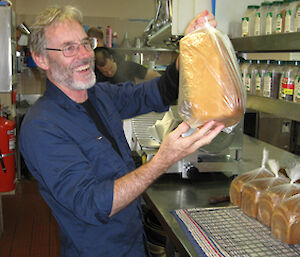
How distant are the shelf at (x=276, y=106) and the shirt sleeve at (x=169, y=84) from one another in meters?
0.33

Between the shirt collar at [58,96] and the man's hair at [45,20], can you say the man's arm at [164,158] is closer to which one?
the shirt collar at [58,96]

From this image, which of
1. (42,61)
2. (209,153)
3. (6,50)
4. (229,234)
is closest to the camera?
(229,234)

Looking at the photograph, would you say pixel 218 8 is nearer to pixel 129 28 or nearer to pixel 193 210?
pixel 193 210

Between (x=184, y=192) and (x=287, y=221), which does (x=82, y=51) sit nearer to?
(x=184, y=192)

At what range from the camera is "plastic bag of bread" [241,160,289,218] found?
4.74 feet

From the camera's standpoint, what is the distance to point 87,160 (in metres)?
1.25

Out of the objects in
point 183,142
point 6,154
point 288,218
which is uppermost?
point 183,142

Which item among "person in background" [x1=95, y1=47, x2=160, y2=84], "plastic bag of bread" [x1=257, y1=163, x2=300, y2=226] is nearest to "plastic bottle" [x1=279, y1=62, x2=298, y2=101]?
"plastic bag of bread" [x1=257, y1=163, x2=300, y2=226]

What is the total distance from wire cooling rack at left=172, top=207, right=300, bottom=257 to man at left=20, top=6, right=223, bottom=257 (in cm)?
27

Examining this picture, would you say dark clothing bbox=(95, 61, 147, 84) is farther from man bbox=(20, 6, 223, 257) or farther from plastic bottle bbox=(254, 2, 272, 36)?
plastic bottle bbox=(254, 2, 272, 36)

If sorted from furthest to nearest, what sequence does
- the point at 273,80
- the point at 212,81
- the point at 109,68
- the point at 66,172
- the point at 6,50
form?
the point at 109,68, the point at 6,50, the point at 273,80, the point at 66,172, the point at 212,81

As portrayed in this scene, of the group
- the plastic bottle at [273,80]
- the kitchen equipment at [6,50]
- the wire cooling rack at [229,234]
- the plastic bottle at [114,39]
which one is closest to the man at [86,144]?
the wire cooling rack at [229,234]

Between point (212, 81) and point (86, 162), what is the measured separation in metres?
0.52

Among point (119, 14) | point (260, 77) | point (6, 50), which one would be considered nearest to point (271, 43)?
point (260, 77)
